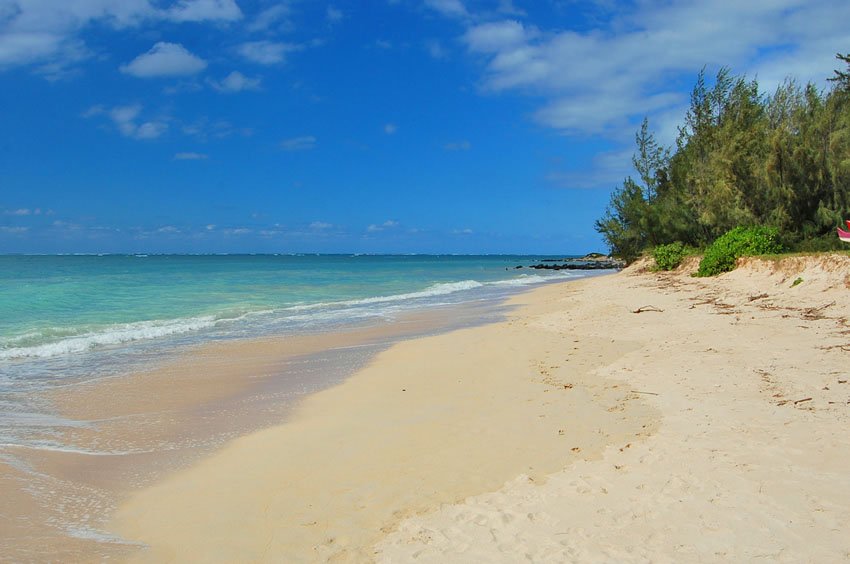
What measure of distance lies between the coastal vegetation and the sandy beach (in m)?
15.1

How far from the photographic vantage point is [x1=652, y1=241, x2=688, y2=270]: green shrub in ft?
108

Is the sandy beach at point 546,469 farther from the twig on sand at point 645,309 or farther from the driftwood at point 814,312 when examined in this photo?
the twig on sand at point 645,309

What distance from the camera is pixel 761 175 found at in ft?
79.6

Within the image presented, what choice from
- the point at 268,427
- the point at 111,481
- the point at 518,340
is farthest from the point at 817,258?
the point at 111,481

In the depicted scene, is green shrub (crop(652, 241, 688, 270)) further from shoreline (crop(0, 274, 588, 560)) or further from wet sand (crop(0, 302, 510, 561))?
wet sand (crop(0, 302, 510, 561))

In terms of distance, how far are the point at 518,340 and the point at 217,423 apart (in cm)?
738

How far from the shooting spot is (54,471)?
569 centimetres

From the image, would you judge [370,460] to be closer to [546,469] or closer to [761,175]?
[546,469]

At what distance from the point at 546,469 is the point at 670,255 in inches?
1246

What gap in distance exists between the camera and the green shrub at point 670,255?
1293 inches

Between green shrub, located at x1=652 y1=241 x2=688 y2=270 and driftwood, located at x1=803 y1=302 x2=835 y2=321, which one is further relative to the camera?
green shrub, located at x1=652 y1=241 x2=688 y2=270

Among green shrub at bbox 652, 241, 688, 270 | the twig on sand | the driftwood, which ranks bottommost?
the twig on sand

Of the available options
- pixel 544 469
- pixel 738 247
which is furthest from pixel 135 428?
pixel 738 247

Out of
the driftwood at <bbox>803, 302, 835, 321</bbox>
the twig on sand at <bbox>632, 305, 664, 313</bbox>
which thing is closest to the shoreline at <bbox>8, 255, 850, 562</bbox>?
the driftwood at <bbox>803, 302, 835, 321</bbox>
